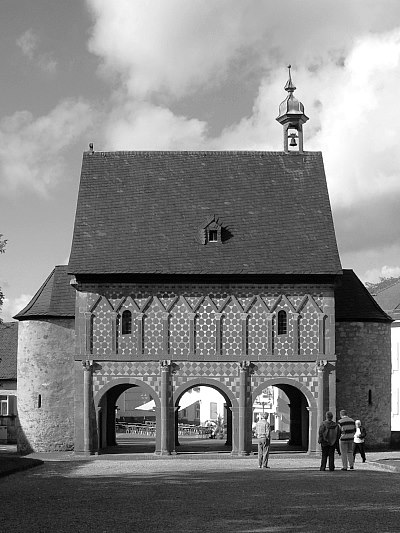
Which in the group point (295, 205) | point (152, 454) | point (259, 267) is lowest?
point (152, 454)

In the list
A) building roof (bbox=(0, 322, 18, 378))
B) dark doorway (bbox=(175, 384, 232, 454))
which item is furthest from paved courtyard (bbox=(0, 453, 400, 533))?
building roof (bbox=(0, 322, 18, 378))

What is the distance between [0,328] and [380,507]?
4706cm

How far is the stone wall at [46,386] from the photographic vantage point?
144ft

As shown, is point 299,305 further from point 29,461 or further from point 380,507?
point 380,507

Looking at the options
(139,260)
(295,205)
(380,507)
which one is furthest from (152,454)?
(380,507)

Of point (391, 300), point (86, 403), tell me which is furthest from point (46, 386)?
point (391, 300)

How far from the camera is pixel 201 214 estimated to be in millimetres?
44281

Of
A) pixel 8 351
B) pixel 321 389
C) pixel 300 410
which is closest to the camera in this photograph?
pixel 321 389

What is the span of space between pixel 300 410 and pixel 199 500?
27256 millimetres

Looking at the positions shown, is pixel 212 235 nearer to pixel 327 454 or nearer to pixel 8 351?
pixel 327 454

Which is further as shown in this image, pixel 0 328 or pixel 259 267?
pixel 0 328

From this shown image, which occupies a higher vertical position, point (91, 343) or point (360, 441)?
point (91, 343)

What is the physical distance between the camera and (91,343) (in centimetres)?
4175

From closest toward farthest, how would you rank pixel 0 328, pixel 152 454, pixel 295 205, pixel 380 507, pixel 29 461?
pixel 380 507
pixel 29 461
pixel 152 454
pixel 295 205
pixel 0 328
